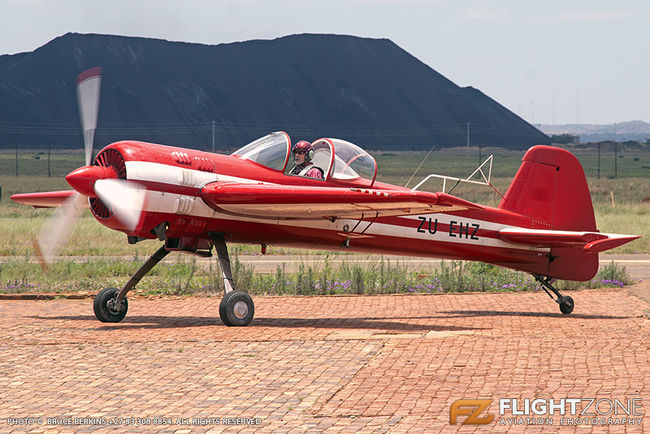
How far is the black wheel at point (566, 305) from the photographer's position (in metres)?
14.3

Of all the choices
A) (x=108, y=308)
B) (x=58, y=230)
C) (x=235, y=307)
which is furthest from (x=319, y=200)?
(x=58, y=230)

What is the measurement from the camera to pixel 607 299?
16.0 metres

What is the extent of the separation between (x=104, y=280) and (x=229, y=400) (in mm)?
10913

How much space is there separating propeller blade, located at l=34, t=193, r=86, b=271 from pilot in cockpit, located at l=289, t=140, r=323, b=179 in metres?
3.29

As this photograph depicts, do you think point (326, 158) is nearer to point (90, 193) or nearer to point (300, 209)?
point (300, 209)

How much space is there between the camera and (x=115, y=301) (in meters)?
13.0

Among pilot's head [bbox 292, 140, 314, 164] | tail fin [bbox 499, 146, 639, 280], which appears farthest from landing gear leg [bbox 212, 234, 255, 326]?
tail fin [bbox 499, 146, 639, 280]

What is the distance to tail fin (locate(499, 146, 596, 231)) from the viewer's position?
590 inches

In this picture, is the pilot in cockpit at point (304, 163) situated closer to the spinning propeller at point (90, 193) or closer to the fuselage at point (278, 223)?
the fuselage at point (278, 223)

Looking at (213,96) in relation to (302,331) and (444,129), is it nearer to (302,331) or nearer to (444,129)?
(444,129)

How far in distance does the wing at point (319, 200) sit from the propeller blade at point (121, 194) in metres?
0.91

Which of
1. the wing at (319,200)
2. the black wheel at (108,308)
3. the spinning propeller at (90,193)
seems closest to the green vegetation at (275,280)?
the black wheel at (108,308)

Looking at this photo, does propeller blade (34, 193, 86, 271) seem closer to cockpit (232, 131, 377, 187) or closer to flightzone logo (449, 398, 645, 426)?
cockpit (232, 131, 377, 187)

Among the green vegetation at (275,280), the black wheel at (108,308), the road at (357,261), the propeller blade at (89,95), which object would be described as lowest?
the road at (357,261)
